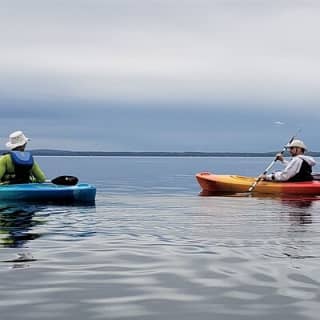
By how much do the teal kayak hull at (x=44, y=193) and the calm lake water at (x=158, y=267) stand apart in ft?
8.22

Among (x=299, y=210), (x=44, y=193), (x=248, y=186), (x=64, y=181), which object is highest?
(x=64, y=181)

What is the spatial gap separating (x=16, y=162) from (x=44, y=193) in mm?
900

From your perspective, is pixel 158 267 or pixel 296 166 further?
pixel 296 166

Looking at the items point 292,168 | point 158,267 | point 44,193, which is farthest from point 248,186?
point 158,267

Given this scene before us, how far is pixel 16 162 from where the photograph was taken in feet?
50.2

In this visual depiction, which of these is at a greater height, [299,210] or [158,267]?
[158,267]

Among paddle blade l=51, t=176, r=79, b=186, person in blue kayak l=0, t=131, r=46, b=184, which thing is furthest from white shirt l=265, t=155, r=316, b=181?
person in blue kayak l=0, t=131, r=46, b=184

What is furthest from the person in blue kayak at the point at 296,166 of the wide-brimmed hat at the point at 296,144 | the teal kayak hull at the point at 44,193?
the teal kayak hull at the point at 44,193

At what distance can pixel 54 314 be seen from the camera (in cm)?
527

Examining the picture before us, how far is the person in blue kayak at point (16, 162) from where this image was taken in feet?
49.8

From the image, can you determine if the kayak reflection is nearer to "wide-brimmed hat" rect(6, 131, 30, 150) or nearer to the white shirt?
"wide-brimmed hat" rect(6, 131, 30, 150)

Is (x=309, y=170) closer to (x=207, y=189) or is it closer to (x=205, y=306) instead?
(x=207, y=189)

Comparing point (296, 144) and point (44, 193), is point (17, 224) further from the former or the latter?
point (296, 144)

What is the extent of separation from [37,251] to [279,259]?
2697mm
